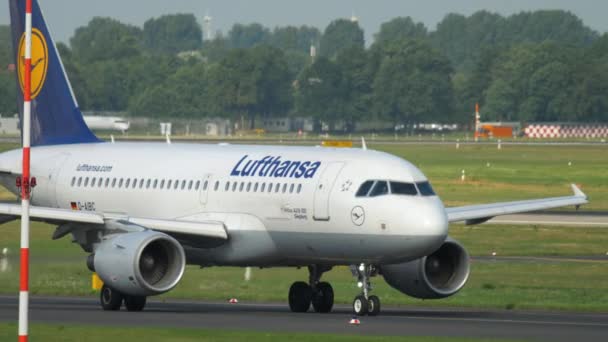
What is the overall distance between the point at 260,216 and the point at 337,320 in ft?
14.0

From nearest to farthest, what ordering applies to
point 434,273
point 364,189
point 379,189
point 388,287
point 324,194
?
point 379,189, point 364,189, point 324,194, point 434,273, point 388,287

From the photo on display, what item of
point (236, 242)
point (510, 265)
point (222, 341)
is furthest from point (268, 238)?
point (510, 265)

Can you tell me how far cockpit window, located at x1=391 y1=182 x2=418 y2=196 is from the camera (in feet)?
124

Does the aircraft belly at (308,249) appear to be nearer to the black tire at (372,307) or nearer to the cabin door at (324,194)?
the cabin door at (324,194)

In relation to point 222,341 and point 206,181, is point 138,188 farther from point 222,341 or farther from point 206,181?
point 222,341

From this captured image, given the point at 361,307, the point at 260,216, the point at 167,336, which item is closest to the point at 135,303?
the point at 260,216

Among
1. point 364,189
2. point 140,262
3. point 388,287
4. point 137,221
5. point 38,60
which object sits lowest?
point 388,287

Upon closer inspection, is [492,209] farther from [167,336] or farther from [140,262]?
[167,336]

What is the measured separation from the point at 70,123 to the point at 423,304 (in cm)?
1238

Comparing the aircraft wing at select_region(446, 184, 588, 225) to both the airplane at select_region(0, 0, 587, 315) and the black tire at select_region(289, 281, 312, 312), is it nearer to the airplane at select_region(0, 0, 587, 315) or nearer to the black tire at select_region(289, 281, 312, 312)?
the airplane at select_region(0, 0, 587, 315)

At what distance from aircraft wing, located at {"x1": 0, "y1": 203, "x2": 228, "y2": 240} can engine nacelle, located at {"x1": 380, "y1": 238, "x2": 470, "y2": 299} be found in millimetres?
4441

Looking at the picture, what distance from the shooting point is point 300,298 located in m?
40.6

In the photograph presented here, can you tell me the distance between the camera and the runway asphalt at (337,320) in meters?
34.1

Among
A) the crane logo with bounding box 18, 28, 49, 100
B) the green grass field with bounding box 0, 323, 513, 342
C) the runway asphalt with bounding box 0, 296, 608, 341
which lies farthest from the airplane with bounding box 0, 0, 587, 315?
the green grass field with bounding box 0, 323, 513, 342
